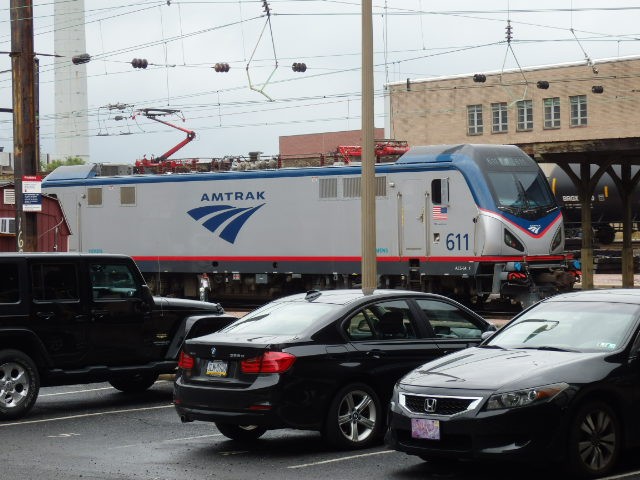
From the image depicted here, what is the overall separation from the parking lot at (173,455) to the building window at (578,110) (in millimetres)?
49594

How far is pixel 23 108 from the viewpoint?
2108cm

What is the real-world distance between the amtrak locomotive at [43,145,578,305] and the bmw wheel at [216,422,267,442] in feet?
48.3

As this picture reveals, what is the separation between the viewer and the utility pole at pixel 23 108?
21.1 meters

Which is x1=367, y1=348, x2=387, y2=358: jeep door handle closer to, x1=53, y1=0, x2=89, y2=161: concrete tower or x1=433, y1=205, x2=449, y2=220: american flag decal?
x1=433, y1=205, x2=449, y2=220: american flag decal

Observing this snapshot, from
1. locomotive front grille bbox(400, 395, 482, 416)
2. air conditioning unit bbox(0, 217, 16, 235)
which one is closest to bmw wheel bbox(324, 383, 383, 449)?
locomotive front grille bbox(400, 395, 482, 416)

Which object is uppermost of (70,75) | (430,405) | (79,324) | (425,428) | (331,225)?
(70,75)

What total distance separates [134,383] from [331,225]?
13.9 meters

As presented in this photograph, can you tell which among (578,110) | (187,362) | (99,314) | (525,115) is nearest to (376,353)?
(187,362)

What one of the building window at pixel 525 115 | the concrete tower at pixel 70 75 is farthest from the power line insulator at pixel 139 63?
the concrete tower at pixel 70 75

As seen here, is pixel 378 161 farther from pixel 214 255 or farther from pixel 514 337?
pixel 514 337

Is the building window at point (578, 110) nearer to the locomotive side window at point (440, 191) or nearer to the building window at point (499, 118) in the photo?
the building window at point (499, 118)

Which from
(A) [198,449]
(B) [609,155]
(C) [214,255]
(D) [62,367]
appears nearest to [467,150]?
(B) [609,155]

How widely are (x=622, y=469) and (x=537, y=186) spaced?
1771 cm

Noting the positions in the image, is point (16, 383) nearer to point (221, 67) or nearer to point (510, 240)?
point (510, 240)
